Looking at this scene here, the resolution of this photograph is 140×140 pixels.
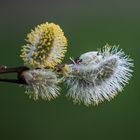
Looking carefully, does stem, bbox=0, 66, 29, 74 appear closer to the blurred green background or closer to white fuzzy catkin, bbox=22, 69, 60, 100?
white fuzzy catkin, bbox=22, 69, 60, 100

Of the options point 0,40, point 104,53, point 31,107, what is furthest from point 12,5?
point 104,53

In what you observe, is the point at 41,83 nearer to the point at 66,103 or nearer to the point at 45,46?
the point at 45,46

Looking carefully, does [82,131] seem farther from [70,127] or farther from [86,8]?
[86,8]

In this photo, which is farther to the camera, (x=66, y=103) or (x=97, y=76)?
(x=66, y=103)

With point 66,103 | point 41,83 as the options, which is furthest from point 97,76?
point 66,103

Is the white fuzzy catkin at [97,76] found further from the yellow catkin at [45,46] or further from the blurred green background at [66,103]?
the blurred green background at [66,103]
